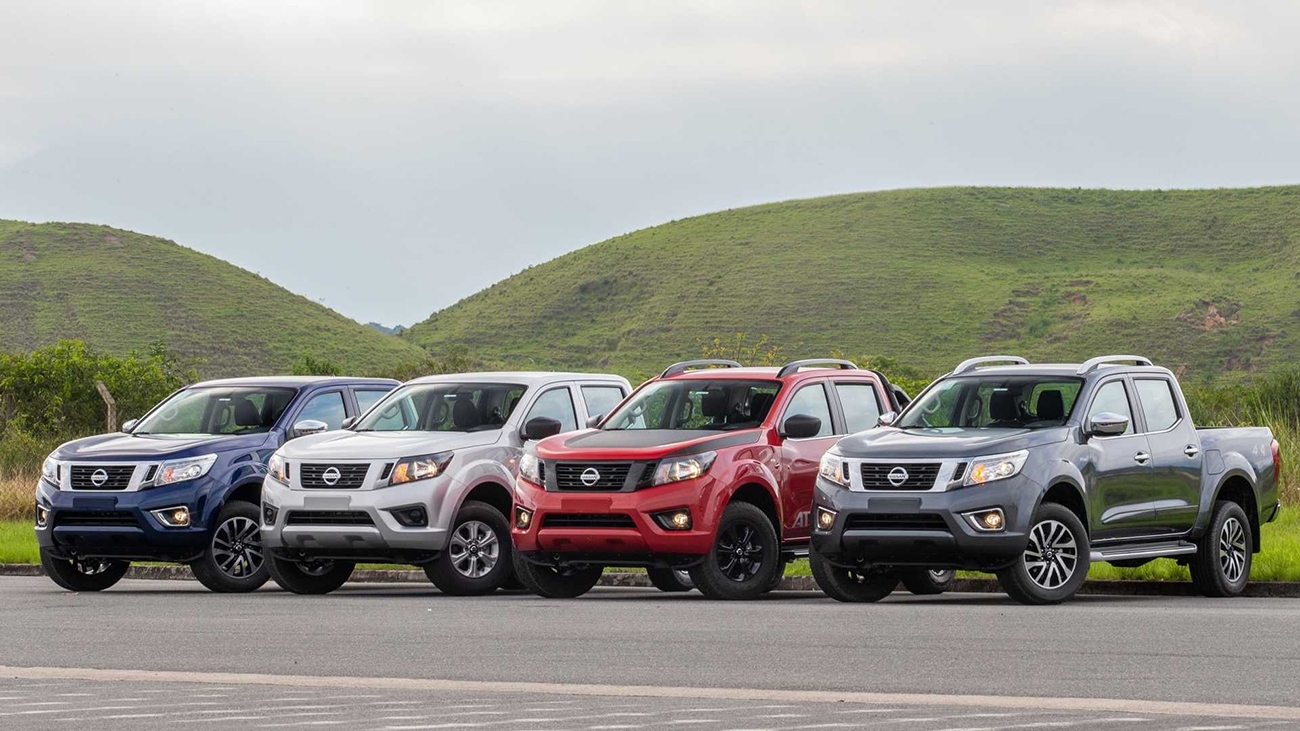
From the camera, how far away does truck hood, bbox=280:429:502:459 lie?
18.1 m

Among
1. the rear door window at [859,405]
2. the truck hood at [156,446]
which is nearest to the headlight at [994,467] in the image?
the rear door window at [859,405]

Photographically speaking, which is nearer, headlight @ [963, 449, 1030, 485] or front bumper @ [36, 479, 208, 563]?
headlight @ [963, 449, 1030, 485]

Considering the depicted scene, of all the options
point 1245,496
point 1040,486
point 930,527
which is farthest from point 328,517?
point 1245,496

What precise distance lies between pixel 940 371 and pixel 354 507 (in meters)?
87.4

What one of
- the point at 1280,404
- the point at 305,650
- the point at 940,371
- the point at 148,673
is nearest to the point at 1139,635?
the point at 305,650

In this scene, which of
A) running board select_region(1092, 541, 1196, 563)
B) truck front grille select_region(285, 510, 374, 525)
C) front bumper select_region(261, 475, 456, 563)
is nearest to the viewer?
running board select_region(1092, 541, 1196, 563)

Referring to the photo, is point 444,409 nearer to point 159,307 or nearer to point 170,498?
point 170,498

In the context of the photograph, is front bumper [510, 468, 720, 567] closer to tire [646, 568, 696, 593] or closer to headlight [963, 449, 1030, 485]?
tire [646, 568, 696, 593]

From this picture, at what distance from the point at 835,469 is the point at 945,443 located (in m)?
0.94

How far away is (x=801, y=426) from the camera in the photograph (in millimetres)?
17688

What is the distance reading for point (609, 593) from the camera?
19.6m

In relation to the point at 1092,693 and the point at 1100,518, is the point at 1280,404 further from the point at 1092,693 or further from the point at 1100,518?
the point at 1092,693

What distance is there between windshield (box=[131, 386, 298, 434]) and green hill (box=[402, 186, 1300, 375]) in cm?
8714

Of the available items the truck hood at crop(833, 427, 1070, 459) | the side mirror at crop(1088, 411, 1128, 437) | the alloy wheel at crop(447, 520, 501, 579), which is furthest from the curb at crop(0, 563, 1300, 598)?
the truck hood at crop(833, 427, 1070, 459)
